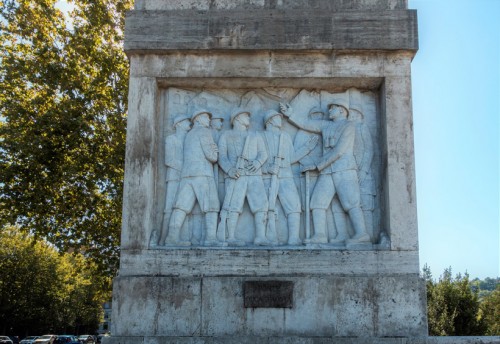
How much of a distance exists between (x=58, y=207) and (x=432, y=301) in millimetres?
15765

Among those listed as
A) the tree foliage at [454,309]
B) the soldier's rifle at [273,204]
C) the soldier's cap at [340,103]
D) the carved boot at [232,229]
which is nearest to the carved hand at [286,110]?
the soldier's cap at [340,103]

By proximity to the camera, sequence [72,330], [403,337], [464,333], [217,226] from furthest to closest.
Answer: [72,330]
[464,333]
[217,226]
[403,337]

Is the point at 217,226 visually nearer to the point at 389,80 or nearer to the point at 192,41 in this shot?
the point at 192,41

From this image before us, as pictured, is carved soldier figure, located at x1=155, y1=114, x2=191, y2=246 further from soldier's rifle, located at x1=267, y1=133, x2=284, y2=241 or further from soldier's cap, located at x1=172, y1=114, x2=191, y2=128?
soldier's rifle, located at x1=267, y1=133, x2=284, y2=241

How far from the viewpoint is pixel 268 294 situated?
8.68 m

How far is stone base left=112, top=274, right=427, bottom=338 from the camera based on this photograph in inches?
338

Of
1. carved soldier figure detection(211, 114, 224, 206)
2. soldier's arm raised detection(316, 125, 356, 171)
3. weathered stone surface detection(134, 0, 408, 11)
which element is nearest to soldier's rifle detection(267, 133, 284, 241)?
soldier's arm raised detection(316, 125, 356, 171)

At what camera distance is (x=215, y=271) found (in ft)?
29.2

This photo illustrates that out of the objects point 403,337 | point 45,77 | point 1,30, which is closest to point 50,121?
point 45,77

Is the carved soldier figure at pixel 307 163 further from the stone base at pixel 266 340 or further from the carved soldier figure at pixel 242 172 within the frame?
the stone base at pixel 266 340

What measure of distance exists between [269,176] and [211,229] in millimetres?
1266

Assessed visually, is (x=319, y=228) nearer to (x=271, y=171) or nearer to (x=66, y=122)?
(x=271, y=171)

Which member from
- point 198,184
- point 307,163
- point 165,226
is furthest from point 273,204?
point 165,226

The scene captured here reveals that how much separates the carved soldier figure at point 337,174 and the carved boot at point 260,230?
67 cm
